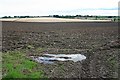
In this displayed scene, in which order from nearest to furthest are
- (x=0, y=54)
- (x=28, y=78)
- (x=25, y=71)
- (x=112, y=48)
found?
1. (x=28, y=78)
2. (x=25, y=71)
3. (x=0, y=54)
4. (x=112, y=48)

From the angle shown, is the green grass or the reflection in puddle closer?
the green grass

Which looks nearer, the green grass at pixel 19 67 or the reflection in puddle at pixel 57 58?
the green grass at pixel 19 67

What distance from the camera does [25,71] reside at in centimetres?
1842

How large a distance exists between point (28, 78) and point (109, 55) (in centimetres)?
852

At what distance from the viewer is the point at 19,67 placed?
19.4m

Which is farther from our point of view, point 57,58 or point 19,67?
point 57,58

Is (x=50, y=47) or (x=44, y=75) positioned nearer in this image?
(x=44, y=75)

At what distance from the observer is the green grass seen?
17.4 metres

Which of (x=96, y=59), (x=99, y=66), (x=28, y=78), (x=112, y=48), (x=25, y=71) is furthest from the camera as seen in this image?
(x=112, y=48)

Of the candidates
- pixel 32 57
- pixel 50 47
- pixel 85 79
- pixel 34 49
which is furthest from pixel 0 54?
pixel 85 79

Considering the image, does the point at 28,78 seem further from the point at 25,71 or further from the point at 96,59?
the point at 96,59

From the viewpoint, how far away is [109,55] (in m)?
23.8

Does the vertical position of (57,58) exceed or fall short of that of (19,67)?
it exceeds it

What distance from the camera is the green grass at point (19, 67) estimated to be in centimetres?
1742
